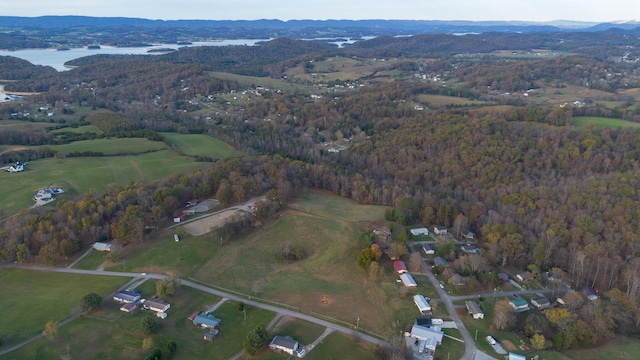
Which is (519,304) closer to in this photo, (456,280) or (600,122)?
(456,280)

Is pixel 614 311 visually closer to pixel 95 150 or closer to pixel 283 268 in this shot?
pixel 283 268

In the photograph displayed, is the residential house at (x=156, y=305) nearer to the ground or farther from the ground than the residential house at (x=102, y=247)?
nearer to the ground

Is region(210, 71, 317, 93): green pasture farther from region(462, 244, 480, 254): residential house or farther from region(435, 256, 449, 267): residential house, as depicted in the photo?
region(435, 256, 449, 267): residential house

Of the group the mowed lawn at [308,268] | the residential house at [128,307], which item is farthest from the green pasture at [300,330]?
the residential house at [128,307]

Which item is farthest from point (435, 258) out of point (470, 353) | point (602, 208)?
point (602, 208)

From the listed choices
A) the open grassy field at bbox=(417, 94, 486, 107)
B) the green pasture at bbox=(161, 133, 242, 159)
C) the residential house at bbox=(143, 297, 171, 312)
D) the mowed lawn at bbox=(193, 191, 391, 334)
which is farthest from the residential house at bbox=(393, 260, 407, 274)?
the open grassy field at bbox=(417, 94, 486, 107)

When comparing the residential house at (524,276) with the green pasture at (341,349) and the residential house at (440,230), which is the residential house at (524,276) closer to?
the residential house at (440,230)
